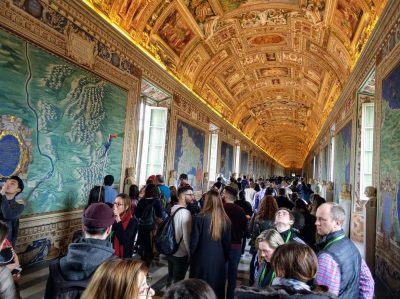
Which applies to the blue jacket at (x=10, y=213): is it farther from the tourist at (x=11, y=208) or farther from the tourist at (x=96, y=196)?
the tourist at (x=96, y=196)

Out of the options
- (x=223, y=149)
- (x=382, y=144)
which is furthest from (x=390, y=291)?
(x=223, y=149)

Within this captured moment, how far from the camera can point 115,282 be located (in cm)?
184

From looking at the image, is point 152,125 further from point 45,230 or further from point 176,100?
point 45,230

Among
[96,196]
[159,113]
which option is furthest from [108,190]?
[159,113]

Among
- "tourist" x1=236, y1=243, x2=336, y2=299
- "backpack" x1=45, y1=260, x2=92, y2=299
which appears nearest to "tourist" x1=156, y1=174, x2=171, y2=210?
"backpack" x1=45, y1=260, x2=92, y2=299

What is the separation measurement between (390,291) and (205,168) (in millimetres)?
12820

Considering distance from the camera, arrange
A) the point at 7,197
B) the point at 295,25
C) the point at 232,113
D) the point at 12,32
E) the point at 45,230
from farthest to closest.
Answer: the point at 232,113
the point at 295,25
the point at 45,230
the point at 12,32
the point at 7,197

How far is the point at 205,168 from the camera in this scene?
1880 centimetres

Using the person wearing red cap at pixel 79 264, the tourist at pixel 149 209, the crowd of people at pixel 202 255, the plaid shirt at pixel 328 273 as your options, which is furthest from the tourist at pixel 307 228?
the person wearing red cap at pixel 79 264

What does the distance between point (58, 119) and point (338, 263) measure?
21.7ft

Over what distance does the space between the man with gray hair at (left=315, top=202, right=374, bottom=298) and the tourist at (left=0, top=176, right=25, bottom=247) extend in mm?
4308

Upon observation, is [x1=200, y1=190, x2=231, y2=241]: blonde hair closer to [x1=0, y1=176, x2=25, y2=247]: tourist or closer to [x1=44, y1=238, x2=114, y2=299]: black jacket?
[x1=44, y1=238, x2=114, y2=299]: black jacket

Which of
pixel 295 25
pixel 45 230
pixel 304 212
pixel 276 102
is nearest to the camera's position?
pixel 304 212

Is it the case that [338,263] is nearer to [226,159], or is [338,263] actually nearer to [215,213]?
[215,213]
